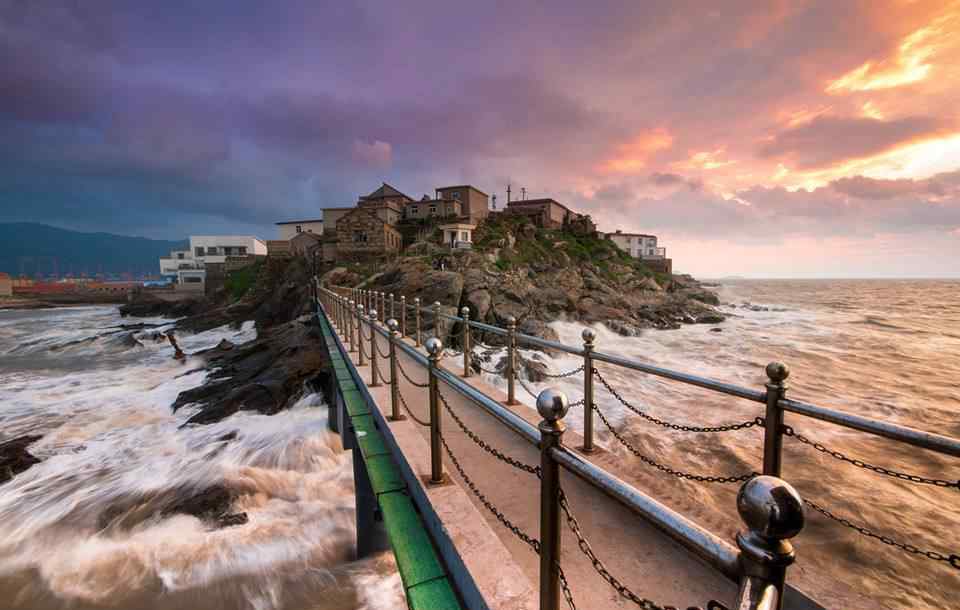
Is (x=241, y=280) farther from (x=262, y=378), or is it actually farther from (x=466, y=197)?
(x=262, y=378)

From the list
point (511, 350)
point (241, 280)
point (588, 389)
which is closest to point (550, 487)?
point (588, 389)

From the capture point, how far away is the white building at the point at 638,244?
80.6m

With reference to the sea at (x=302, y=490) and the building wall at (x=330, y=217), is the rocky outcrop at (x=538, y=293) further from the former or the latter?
the building wall at (x=330, y=217)

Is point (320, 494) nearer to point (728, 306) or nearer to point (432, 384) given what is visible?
point (432, 384)

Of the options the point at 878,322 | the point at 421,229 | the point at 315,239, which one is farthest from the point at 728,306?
the point at 315,239

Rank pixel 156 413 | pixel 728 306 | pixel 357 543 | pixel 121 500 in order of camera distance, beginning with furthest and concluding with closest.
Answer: pixel 728 306
pixel 156 413
pixel 121 500
pixel 357 543

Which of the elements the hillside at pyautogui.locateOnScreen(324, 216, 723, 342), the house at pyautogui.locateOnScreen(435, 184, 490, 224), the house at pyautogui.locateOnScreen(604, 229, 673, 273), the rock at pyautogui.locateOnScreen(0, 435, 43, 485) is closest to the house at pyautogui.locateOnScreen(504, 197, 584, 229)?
the hillside at pyautogui.locateOnScreen(324, 216, 723, 342)

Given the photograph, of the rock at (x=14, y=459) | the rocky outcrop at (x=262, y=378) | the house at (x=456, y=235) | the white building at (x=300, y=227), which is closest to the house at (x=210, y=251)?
the white building at (x=300, y=227)

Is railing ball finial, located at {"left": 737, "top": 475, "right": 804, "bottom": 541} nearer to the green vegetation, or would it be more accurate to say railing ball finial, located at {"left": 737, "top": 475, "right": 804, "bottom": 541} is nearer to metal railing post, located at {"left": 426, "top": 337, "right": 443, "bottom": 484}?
metal railing post, located at {"left": 426, "top": 337, "right": 443, "bottom": 484}

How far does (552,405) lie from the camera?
1635mm

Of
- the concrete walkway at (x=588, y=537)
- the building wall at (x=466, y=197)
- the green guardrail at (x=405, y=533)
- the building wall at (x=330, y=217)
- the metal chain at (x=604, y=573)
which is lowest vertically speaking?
the green guardrail at (x=405, y=533)

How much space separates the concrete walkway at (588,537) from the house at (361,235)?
1402 inches

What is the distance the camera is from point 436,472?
3766 millimetres

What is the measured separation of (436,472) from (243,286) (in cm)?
5074
